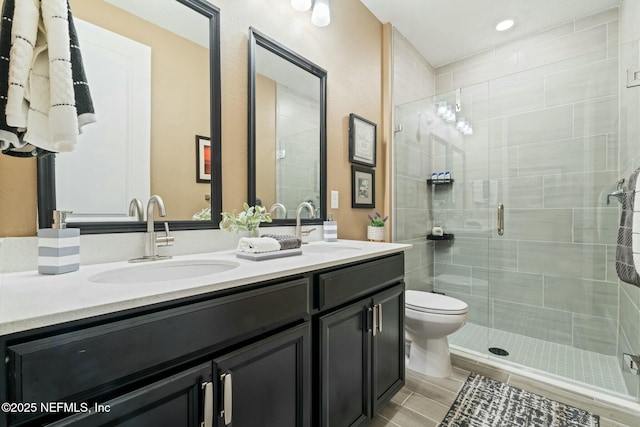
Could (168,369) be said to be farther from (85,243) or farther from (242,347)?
(85,243)

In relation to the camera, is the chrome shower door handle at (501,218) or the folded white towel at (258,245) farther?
the chrome shower door handle at (501,218)

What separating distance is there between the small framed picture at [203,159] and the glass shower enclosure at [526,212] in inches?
66.4

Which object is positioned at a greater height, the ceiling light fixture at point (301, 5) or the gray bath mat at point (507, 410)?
the ceiling light fixture at point (301, 5)

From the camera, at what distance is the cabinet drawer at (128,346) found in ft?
1.61

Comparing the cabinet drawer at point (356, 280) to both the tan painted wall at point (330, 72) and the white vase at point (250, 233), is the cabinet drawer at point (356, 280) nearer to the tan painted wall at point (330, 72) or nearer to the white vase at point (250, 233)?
the white vase at point (250, 233)

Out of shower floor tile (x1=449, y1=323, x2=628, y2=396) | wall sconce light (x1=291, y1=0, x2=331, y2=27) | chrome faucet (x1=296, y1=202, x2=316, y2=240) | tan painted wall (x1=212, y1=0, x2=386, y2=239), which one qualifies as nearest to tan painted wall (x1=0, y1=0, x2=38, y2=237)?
tan painted wall (x1=212, y1=0, x2=386, y2=239)

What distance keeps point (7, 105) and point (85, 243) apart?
0.46 meters

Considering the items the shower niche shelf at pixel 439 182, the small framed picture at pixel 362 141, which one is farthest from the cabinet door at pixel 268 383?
the shower niche shelf at pixel 439 182

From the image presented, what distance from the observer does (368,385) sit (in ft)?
4.28

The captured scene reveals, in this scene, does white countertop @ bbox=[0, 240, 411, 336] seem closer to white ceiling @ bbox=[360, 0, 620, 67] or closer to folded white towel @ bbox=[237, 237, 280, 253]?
folded white towel @ bbox=[237, 237, 280, 253]

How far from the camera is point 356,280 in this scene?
1247 mm

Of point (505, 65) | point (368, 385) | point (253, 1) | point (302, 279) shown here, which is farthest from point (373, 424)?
point (505, 65)

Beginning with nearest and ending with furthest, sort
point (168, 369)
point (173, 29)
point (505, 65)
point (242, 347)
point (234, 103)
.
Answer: point (168, 369) < point (242, 347) < point (173, 29) < point (234, 103) < point (505, 65)

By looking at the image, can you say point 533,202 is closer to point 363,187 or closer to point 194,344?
point 363,187
